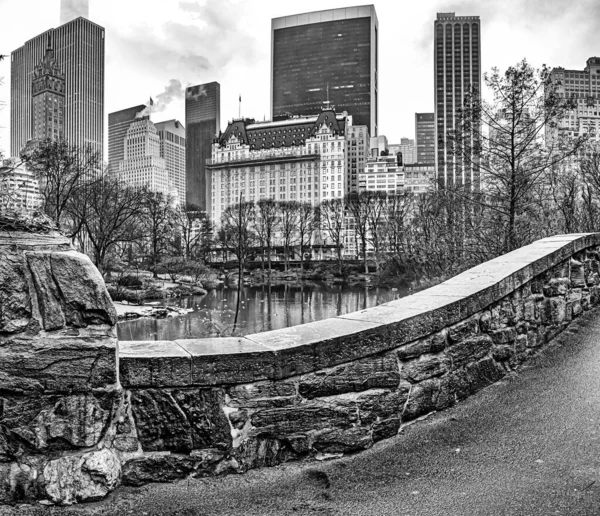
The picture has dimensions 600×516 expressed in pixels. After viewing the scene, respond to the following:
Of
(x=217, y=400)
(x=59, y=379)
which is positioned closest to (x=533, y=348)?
(x=217, y=400)

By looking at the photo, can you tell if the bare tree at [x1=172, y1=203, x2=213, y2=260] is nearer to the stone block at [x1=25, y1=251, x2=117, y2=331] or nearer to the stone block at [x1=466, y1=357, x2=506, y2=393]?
the stone block at [x1=466, y1=357, x2=506, y2=393]

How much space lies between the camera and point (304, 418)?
3.13 metres

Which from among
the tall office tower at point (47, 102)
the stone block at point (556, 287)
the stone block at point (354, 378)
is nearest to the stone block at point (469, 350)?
the stone block at point (354, 378)

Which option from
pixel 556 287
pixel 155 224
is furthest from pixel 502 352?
pixel 155 224

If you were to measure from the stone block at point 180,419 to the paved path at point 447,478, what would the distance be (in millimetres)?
222

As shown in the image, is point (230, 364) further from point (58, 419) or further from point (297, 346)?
point (58, 419)

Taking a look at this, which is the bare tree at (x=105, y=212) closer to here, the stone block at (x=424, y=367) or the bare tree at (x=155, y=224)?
the bare tree at (x=155, y=224)

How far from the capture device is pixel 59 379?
266 cm

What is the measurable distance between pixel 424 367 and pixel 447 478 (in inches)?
33.6

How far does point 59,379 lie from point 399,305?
2.49 meters

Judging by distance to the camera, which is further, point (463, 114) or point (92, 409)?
point (463, 114)

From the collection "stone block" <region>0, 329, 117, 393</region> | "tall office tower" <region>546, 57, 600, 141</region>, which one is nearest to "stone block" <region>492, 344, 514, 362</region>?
"stone block" <region>0, 329, 117, 393</region>

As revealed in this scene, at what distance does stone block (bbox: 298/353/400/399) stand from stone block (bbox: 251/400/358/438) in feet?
0.25

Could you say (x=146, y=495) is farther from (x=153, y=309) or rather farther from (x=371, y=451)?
(x=153, y=309)
